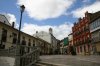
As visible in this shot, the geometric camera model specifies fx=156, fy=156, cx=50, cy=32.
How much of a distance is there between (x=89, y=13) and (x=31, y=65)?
3532 cm

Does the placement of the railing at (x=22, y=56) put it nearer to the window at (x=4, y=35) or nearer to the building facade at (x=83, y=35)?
the window at (x=4, y=35)

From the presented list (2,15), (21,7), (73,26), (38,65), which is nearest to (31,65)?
(38,65)

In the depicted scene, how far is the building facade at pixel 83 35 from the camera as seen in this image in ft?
146

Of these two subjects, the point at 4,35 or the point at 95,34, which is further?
the point at 95,34

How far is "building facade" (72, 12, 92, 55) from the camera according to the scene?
44.4 metres

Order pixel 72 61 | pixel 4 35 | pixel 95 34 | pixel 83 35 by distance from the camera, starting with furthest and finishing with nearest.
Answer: pixel 83 35
pixel 95 34
pixel 4 35
pixel 72 61

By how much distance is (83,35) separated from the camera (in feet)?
159

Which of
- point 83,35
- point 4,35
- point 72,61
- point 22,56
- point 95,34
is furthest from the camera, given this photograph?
point 83,35

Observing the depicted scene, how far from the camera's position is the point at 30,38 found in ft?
155

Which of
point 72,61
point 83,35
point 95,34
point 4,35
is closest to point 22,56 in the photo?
point 72,61

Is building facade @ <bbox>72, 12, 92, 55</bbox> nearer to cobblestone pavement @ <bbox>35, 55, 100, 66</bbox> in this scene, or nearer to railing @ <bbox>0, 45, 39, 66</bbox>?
cobblestone pavement @ <bbox>35, 55, 100, 66</bbox>

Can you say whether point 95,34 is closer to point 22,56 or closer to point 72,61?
point 72,61

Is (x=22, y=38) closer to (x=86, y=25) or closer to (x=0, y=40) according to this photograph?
(x=0, y=40)

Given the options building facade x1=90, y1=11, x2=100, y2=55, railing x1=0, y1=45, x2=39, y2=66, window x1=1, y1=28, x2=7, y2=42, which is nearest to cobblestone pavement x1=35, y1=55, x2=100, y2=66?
railing x1=0, y1=45, x2=39, y2=66
